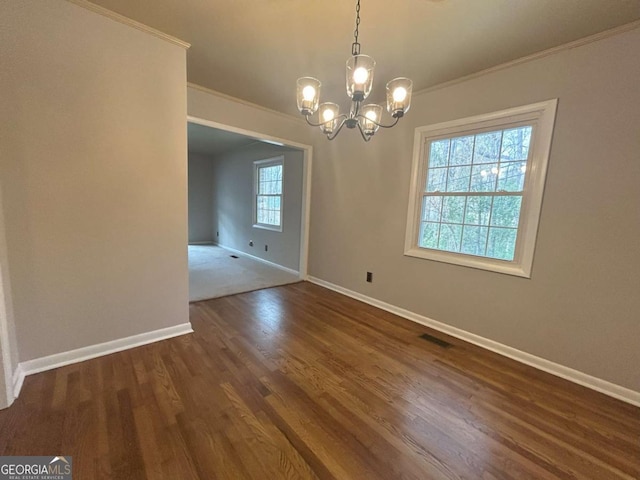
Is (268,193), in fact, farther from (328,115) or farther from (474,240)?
(474,240)

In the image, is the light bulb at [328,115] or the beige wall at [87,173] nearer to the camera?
the beige wall at [87,173]

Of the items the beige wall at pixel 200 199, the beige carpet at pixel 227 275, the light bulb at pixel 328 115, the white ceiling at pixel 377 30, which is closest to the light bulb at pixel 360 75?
the light bulb at pixel 328 115

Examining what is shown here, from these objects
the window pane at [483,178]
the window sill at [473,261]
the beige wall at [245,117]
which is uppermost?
the beige wall at [245,117]

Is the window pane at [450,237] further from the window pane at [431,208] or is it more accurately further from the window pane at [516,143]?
the window pane at [516,143]

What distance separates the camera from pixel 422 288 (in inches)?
118

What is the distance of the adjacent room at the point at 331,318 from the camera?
145 cm

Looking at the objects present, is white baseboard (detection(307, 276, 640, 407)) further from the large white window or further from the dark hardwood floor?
the large white window

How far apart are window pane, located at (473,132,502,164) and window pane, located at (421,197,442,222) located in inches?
20.6

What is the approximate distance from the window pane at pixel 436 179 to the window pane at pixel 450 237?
405 mm

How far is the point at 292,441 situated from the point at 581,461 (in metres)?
1.54

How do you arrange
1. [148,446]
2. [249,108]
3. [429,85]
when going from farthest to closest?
[249,108], [429,85], [148,446]

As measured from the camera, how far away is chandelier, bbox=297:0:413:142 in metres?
1.47

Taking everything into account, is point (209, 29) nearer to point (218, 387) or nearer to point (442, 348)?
point (218, 387)

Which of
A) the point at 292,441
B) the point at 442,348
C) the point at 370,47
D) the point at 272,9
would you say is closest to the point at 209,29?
the point at 272,9
